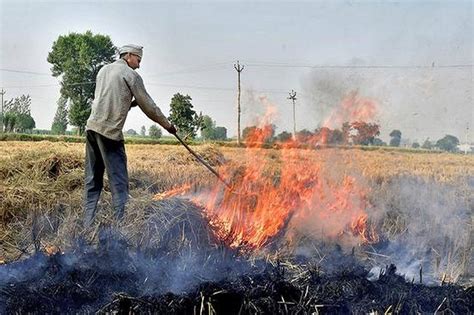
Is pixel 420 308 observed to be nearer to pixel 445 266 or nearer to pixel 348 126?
pixel 445 266

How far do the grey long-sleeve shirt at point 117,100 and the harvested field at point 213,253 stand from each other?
0.95 metres

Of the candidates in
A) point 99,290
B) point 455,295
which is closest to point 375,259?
point 455,295

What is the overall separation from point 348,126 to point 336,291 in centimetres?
409

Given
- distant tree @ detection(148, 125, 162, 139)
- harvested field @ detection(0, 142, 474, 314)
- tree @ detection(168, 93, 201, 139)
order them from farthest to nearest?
distant tree @ detection(148, 125, 162, 139) → tree @ detection(168, 93, 201, 139) → harvested field @ detection(0, 142, 474, 314)

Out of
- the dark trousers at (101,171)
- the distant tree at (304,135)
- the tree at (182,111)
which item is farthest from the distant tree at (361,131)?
the tree at (182,111)

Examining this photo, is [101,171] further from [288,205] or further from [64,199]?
[288,205]

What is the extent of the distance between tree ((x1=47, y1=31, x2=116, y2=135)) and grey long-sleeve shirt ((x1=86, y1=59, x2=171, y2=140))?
43.4 metres

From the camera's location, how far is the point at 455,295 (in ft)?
13.1

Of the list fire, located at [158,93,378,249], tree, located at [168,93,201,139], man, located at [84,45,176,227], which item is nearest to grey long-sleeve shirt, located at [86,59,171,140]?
man, located at [84,45,176,227]

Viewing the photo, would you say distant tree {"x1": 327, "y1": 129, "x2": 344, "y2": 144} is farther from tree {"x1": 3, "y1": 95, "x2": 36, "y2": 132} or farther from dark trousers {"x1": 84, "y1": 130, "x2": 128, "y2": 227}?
tree {"x1": 3, "y1": 95, "x2": 36, "y2": 132}

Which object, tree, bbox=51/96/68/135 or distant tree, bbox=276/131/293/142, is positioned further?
tree, bbox=51/96/68/135

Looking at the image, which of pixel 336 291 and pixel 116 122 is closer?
pixel 336 291

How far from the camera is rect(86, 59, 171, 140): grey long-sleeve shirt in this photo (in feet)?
19.6

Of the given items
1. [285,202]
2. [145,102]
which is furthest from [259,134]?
[145,102]
